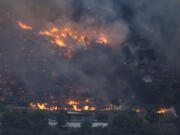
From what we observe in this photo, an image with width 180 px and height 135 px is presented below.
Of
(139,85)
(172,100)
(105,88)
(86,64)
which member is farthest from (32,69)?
(172,100)

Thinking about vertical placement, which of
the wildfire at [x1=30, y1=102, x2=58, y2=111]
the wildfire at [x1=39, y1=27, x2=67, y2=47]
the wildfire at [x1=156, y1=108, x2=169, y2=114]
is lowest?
the wildfire at [x1=156, y1=108, x2=169, y2=114]

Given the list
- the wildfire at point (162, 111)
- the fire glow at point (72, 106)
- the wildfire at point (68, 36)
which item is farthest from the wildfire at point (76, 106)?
the wildfire at point (162, 111)

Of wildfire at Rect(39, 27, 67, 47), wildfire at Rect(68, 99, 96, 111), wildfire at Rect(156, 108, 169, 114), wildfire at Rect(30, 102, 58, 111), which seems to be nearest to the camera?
wildfire at Rect(156, 108, 169, 114)

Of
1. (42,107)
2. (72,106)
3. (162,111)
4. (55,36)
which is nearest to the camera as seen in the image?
(162,111)

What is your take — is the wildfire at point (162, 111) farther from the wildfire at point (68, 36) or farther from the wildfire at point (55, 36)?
the wildfire at point (55, 36)

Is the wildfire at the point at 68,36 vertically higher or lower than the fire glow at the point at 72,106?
higher

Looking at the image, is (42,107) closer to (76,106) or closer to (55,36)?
(76,106)

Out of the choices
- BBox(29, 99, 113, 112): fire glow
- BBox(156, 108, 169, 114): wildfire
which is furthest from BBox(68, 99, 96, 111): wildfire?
BBox(156, 108, 169, 114): wildfire

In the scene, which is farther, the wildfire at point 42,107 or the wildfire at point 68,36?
the wildfire at point 68,36

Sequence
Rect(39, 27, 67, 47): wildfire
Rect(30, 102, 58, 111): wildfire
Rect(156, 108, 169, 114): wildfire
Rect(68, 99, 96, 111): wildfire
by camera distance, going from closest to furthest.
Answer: Rect(156, 108, 169, 114): wildfire, Rect(30, 102, 58, 111): wildfire, Rect(68, 99, 96, 111): wildfire, Rect(39, 27, 67, 47): wildfire

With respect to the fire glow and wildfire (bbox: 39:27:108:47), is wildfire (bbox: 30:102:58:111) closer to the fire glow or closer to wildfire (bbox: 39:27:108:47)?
the fire glow

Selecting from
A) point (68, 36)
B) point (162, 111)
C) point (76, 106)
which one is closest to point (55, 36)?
point (68, 36)
